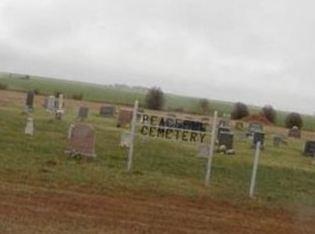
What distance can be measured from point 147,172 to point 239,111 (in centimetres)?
6588

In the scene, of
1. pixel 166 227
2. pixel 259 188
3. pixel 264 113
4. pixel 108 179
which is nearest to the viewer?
pixel 166 227

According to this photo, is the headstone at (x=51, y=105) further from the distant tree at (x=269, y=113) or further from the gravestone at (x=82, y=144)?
the distant tree at (x=269, y=113)

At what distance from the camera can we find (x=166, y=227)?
11.4 metres

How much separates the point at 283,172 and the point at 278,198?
7.67 metres

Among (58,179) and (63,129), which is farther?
(63,129)

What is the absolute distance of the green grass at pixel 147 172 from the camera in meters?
15.9

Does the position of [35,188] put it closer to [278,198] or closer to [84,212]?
[84,212]

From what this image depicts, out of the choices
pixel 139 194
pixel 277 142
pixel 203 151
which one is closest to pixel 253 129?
pixel 277 142

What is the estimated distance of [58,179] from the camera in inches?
617

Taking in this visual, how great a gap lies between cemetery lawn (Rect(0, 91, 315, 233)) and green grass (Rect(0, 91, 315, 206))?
3cm

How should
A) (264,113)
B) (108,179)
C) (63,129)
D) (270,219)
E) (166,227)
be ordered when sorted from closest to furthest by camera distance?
1. (166,227)
2. (270,219)
3. (108,179)
4. (63,129)
5. (264,113)

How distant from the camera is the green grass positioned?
15.9 metres

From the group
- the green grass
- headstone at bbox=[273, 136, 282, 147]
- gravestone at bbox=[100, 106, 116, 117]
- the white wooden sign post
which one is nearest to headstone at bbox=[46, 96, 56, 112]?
gravestone at bbox=[100, 106, 116, 117]

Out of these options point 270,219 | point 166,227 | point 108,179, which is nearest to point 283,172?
point 108,179
